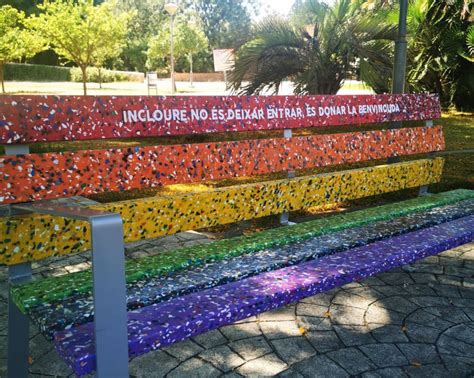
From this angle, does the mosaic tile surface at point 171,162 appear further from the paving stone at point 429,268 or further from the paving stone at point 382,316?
the paving stone at point 382,316

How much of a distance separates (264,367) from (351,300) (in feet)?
2.90

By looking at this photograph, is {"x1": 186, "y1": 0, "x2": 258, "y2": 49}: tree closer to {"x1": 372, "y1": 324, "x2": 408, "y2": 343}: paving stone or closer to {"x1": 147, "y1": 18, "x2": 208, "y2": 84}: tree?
{"x1": 147, "y1": 18, "x2": 208, "y2": 84}: tree

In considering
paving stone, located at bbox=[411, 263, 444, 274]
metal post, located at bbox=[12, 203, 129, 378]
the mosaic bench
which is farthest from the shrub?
metal post, located at bbox=[12, 203, 129, 378]

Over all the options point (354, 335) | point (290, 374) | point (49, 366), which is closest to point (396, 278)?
point (354, 335)

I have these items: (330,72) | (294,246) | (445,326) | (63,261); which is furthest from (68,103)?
(330,72)

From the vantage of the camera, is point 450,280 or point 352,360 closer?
point 352,360

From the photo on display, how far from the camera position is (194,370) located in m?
2.22

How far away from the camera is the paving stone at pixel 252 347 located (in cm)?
235

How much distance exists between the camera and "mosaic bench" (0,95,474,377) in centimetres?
149

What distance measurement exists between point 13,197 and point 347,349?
162 centimetres

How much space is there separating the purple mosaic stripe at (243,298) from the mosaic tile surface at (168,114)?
93 cm

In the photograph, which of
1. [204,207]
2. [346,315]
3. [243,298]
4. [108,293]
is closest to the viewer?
[108,293]

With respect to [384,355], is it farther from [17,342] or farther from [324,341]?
[17,342]

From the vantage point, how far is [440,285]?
3156 mm
